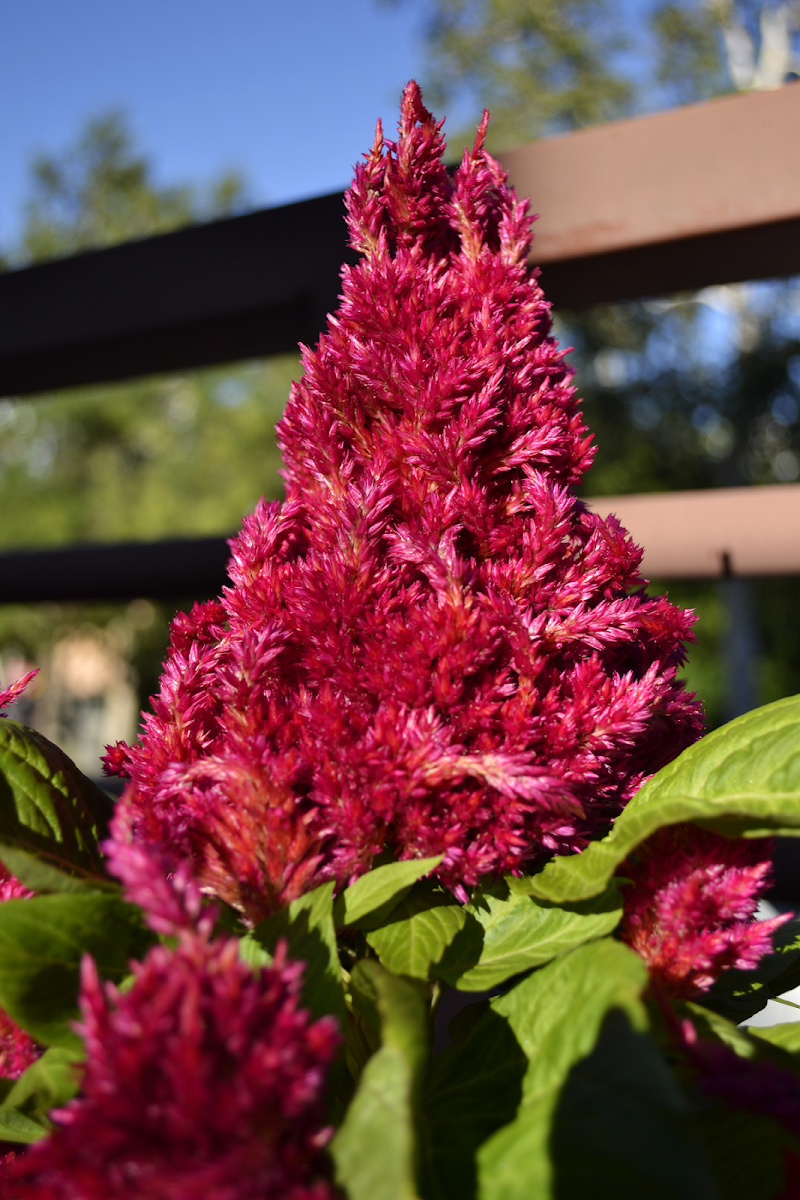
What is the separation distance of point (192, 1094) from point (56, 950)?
0.57 feet

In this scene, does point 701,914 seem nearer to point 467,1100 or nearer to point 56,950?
point 467,1100

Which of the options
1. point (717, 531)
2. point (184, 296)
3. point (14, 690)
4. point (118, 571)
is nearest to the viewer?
point (14, 690)

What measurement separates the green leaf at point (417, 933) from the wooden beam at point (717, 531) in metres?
0.58

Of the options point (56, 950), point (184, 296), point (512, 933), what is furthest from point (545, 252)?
point (56, 950)

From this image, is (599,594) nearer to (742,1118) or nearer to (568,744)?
(568,744)

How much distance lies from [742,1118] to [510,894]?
0.58ft

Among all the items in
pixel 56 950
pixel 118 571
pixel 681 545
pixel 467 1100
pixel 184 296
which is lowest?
pixel 467 1100

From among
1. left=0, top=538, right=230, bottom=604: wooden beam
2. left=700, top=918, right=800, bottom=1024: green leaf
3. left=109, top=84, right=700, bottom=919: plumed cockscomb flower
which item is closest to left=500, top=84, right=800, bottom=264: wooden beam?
left=109, top=84, right=700, bottom=919: plumed cockscomb flower

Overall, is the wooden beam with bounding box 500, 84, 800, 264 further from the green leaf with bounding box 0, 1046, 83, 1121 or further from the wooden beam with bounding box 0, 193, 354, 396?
the green leaf with bounding box 0, 1046, 83, 1121

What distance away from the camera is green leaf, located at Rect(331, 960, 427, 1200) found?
1.05 ft

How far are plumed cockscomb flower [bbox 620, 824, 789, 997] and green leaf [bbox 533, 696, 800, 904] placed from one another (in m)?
0.03

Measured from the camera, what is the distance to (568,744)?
53 cm

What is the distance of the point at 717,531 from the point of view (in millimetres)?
1074

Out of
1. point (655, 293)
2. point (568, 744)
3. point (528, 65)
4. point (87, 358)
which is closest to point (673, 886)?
point (568, 744)
